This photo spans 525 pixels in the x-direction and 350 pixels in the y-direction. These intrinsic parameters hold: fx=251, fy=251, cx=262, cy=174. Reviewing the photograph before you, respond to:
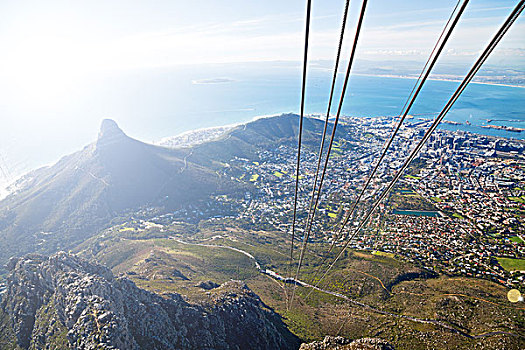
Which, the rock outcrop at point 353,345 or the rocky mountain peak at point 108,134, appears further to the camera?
the rocky mountain peak at point 108,134

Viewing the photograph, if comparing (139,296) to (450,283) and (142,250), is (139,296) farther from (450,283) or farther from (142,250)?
(450,283)

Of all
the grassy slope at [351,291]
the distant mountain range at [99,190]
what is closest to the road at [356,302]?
the grassy slope at [351,291]

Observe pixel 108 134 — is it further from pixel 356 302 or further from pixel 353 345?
pixel 353 345

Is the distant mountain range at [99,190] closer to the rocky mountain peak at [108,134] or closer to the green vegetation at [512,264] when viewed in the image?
the rocky mountain peak at [108,134]

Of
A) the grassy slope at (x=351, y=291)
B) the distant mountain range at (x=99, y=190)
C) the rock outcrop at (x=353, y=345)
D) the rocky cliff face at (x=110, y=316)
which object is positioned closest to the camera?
the rocky cliff face at (x=110, y=316)

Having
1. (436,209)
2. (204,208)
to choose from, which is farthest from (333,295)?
(204,208)

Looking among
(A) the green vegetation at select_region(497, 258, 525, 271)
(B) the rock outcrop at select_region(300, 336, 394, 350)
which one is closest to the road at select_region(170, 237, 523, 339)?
(B) the rock outcrop at select_region(300, 336, 394, 350)

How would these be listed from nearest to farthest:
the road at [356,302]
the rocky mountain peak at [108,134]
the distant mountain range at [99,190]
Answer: the road at [356,302]
the distant mountain range at [99,190]
the rocky mountain peak at [108,134]
